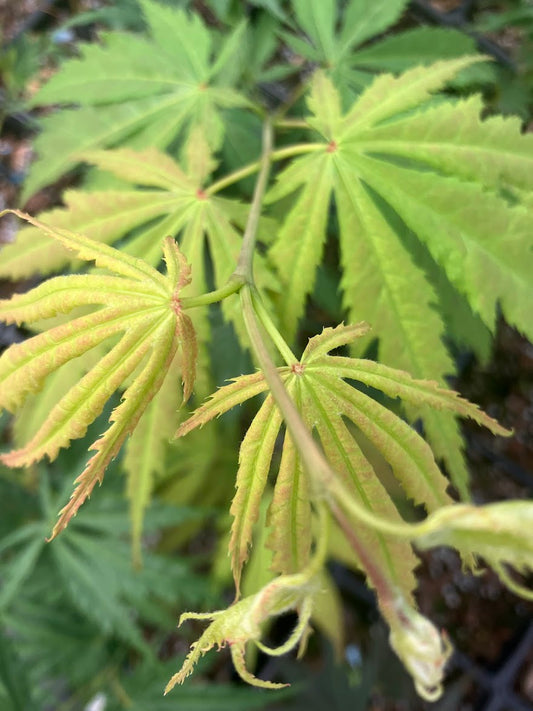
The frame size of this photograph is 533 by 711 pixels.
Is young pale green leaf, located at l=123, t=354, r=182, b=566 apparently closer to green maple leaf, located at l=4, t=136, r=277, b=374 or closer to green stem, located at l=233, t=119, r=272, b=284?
green maple leaf, located at l=4, t=136, r=277, b=374

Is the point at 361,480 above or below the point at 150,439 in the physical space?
below

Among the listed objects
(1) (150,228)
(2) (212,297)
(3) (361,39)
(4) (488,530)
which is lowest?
(4) (488,530)

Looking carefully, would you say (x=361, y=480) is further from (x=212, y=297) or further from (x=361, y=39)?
(x=361, y=39)

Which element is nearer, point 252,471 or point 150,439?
point 252,471

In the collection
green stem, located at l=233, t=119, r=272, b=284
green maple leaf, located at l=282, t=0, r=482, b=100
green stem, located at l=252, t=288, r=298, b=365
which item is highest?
green maple leaf, located at l=282, t=0, r=482, b=100

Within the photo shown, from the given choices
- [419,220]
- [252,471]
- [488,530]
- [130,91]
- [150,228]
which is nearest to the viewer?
[488,530]

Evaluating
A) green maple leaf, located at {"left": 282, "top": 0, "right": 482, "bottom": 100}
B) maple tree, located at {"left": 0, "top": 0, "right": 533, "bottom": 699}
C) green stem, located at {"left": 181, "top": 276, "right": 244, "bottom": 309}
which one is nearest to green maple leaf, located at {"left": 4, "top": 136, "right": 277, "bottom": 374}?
maple tree, located at {"left": 0, "top": 0, "right": 533, "bottom": 699}

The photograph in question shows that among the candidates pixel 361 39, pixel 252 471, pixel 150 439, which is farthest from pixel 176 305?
pixel 361 39

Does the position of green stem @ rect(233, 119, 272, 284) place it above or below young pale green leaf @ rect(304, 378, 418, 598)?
above
